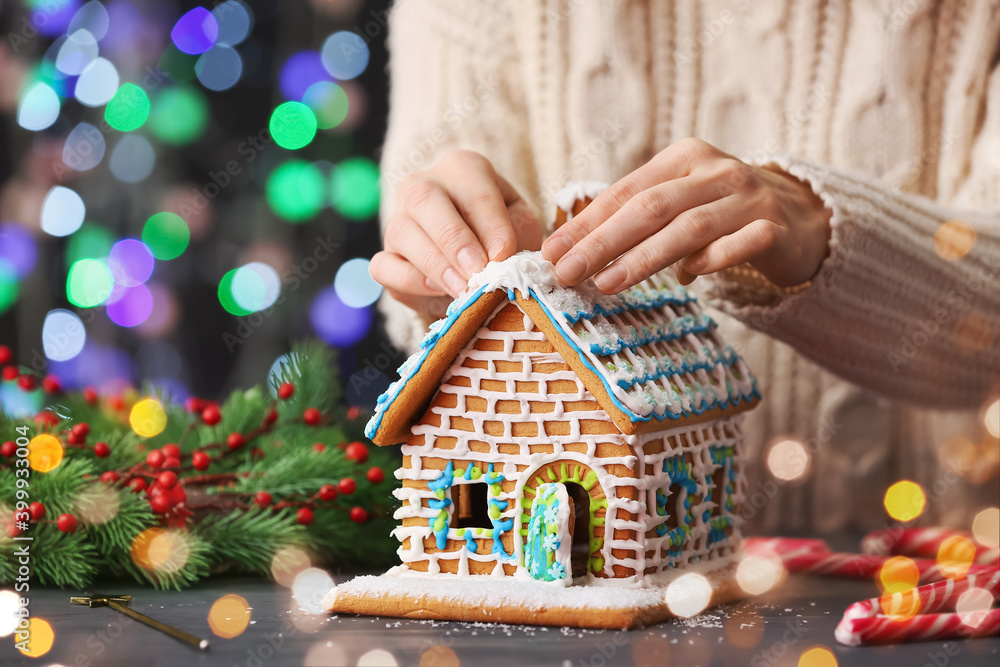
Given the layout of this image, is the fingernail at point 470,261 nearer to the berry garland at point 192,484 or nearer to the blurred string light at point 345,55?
the berry garland at point 192,484

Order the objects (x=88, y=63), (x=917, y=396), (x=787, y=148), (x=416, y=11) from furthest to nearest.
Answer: (x=88, y=63) → (x=416, y=11) → (x=787, y=148) → (x=917, y=396)

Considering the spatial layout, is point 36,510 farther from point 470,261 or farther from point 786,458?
point 786,458

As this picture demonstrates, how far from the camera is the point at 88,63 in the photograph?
2762mm

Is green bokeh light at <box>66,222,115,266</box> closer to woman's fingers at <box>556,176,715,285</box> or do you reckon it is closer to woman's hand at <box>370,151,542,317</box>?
woman's hand at <box>370,151,542,317</box>

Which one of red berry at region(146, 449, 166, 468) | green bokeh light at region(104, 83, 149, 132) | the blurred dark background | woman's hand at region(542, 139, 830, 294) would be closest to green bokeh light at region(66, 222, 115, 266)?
the blurred dark background

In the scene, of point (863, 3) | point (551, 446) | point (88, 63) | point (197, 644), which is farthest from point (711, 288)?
point (88, 63)

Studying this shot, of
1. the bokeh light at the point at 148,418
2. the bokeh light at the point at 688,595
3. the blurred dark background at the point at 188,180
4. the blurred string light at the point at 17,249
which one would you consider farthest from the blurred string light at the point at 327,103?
the bokeh light at the point at 688,595

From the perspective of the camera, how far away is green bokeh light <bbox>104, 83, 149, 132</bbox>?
9.15ft

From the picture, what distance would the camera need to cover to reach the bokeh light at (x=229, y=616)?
35.8 inches

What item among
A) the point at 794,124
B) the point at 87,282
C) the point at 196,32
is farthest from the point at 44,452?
the point at 196,32

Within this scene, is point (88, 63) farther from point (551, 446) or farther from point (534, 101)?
point (551, 446)

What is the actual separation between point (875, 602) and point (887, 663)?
0.11 metres

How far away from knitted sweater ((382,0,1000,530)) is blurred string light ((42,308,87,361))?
1495 mm

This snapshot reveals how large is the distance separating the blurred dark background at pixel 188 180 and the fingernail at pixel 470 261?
1581 mm
